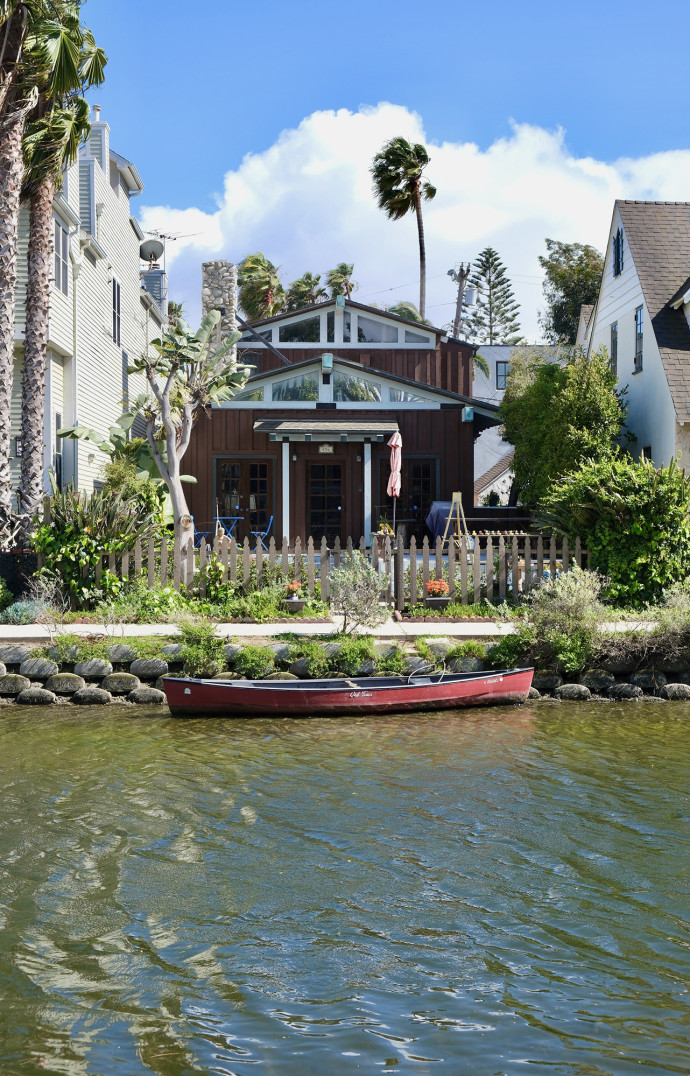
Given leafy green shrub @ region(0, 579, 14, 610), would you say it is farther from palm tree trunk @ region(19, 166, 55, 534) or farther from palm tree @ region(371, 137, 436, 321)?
palm tree @ region(371, 137, 436, 321)

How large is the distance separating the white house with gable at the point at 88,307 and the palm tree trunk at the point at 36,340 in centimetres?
127

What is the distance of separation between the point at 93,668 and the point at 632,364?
53.5ft

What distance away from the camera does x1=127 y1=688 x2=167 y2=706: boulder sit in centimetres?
1323

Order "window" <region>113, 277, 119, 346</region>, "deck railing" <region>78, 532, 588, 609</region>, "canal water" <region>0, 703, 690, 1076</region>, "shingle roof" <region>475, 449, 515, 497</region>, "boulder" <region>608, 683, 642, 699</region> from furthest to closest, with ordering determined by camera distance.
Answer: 1. "shingle roof" <region>475, 449, 515, 497</region>
2. "window" <region>113, 277, 119, 346</region>
3. "deck railing" <region>78, 532, 588, 609</region>
4. "boulder" <region>608, 683, 642, 699</region>
5. "canal water" <region>0, 703, 690, 1076</region>

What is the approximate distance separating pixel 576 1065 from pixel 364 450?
774 inches

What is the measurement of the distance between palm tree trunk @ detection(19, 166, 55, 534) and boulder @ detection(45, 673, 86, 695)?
521 centimetres

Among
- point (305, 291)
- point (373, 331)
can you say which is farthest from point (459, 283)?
point (373, 331)

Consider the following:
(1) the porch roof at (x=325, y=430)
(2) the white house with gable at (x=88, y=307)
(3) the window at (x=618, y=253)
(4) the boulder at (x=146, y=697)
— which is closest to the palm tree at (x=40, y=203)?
(2) the white house with gable at (x=88, y=307)

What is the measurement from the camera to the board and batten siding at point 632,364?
71.1 feet

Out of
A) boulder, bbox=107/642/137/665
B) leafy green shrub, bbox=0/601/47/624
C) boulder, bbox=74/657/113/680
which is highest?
leafy green shrub, bbox=0/601/47/624

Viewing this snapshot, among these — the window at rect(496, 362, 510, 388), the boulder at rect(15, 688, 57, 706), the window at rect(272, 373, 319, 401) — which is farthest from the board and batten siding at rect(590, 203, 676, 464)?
the window at rect(496, 362, 510, 388)

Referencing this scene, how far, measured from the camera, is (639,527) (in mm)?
15336

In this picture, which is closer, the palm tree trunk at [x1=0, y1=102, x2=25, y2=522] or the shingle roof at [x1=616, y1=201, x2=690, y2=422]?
the palm tree trunk at [x1=0, y1=102, x2=25, y2=522]

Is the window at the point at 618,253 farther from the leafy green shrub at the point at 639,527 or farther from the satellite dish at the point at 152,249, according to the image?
the satellite dish at the point at 152,249
